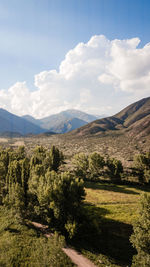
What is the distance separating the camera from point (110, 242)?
1155 inches

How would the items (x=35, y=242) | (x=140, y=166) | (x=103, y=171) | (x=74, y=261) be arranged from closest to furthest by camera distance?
(x=74, y=261)
(x=35, y=242)
(x=140, y=166)
(x=103, y=171)

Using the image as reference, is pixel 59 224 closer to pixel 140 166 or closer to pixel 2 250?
pixel 2 250

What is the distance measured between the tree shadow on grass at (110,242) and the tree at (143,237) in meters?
4.10

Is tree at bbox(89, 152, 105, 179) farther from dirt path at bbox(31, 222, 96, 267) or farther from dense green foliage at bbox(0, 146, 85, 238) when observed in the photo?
dirt path at bbox(31, 222, 96, 267)

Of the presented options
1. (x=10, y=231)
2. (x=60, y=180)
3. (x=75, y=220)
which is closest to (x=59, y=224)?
(x=75, y=220)

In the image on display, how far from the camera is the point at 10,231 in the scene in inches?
1268

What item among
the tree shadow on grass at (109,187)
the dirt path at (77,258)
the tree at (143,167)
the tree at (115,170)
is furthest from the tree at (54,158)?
the dirt path at (77,258)

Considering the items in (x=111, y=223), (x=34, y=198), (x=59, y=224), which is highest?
(x=34, y=198)

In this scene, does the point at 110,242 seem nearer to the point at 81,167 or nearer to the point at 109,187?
the point at 109,187

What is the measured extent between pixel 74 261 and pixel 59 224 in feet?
26.8

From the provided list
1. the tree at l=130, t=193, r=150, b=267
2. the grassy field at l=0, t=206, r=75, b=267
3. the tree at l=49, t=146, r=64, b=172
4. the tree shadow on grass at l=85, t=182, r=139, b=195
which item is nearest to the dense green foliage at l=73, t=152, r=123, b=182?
the tree shadow on grass at l=85, t=182, r=139, b=195

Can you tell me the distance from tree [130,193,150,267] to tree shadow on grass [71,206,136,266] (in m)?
4.10

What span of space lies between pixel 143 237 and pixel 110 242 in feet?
33.3

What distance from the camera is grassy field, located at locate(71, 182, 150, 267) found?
25.4 metres
